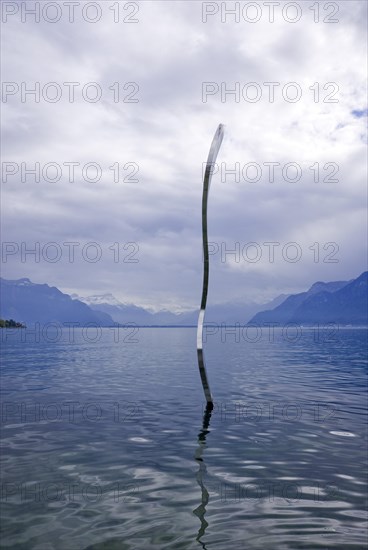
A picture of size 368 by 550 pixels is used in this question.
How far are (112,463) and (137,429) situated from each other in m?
5.46

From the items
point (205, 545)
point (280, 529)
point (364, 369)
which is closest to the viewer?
point (205, 545)

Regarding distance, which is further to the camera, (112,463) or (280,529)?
(112,463)

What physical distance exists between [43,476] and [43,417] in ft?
33.9

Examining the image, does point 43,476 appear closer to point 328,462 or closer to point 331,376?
point 328,462

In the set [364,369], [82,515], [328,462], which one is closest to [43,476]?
[82,515]

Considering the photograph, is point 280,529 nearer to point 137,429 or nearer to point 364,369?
point 137,429

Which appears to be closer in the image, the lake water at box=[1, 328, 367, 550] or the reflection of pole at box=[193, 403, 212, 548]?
the lake water at box=[1, 328, 367, 550]

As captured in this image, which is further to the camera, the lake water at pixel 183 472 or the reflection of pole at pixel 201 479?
the reflection of pole at pixel 201 479

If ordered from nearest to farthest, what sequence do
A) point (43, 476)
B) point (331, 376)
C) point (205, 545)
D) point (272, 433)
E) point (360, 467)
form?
point (205, 545)
point (43, 476)
point (360, 467)
point (272, 433)
point (331, 376)

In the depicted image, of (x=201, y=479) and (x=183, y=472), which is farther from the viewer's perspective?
(x=183, y=472)

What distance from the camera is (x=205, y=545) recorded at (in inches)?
379

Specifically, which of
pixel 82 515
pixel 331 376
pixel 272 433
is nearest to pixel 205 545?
pixel 82 515

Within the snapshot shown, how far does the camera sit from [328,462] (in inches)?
617

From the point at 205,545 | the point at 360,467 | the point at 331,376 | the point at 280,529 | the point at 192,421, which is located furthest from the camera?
the point at 331,376
